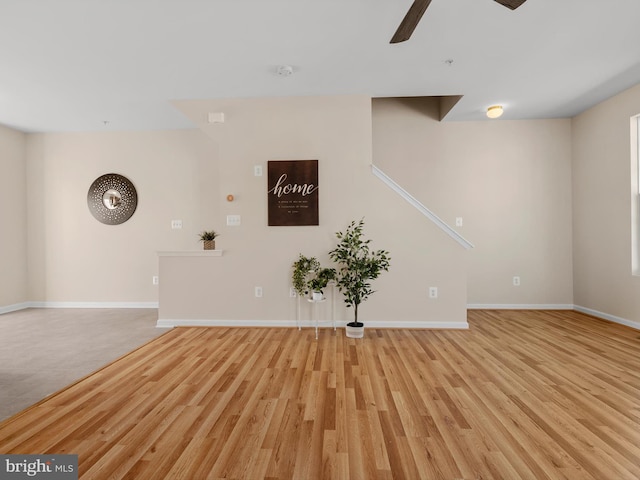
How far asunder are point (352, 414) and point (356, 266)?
1862 millimetres

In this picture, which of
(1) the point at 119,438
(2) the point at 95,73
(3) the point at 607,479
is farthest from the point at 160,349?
(3) the point at 607,479

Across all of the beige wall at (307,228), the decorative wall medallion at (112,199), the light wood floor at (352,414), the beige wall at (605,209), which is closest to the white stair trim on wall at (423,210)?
the beige wall at (307,228)

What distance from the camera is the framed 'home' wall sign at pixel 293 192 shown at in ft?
13.5

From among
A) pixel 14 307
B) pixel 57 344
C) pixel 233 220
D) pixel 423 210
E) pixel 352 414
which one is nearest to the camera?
pixel 352 414

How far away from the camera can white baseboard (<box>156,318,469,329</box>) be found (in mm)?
4000

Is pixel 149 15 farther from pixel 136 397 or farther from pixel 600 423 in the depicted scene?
pixel 600 423

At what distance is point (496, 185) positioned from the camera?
4992 mm

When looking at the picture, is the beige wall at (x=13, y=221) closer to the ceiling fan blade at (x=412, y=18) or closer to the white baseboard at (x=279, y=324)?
the white baseboard at (x=279, y=324)

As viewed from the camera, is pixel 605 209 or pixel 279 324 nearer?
pixel 279 324

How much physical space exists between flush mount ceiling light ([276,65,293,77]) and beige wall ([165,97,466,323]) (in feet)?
2.22

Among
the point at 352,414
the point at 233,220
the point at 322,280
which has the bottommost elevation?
the point at 352,414


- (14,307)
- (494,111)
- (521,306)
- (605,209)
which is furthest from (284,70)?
(14,307)

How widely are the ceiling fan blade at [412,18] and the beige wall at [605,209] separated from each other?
3.41 metres

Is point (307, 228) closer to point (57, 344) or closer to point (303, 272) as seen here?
point (303, 272)
